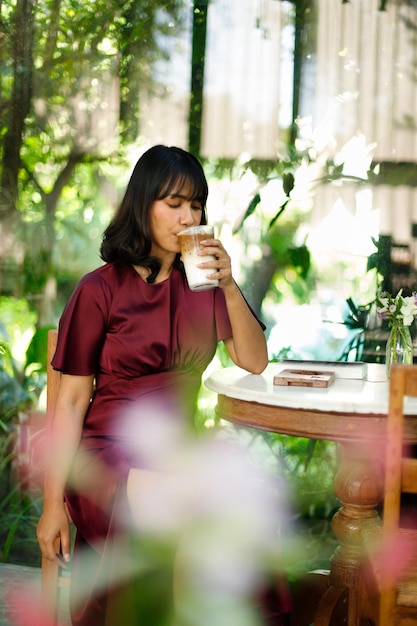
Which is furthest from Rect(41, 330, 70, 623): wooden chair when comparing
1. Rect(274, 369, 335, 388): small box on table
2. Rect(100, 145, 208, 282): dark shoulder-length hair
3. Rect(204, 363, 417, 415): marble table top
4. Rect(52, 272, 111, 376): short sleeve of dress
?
Rect(274, 369, 335, 388): small box on table

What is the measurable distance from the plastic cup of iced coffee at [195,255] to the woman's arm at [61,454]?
1.27 ft

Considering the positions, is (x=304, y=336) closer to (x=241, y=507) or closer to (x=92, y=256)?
(x=92, y=256)

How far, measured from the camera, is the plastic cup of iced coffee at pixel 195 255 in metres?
1.79

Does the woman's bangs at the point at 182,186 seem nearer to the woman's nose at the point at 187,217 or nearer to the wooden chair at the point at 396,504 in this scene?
the woman's nose at the point at 187,217

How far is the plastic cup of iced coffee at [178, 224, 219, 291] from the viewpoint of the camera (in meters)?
1.79

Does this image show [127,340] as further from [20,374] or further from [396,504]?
[20,374]

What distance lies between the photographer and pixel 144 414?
1.96m

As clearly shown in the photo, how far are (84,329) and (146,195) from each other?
361 mm

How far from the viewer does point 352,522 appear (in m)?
2.19

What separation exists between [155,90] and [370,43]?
0.85 m

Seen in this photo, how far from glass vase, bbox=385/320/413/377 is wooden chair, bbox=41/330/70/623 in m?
0.87

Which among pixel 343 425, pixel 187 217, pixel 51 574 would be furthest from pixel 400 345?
pixel 51 574

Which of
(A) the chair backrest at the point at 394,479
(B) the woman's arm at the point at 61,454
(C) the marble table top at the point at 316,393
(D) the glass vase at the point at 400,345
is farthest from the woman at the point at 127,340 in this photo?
(A) the chair backrest at the point at 394,479

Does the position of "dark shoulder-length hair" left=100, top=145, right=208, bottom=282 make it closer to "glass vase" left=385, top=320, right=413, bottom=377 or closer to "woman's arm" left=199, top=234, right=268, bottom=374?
"woman's arm" left=199, top=234, right=268, bottom=374
